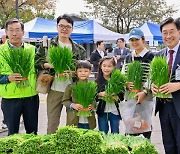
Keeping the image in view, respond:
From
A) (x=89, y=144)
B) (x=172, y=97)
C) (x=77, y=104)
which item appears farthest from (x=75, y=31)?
(x=89, y=144)

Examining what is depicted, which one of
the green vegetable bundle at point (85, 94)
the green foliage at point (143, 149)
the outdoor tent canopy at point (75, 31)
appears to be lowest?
the green foliage at point (143, 149)

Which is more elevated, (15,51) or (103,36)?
(103,36)

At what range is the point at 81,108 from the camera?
3195 millimetres

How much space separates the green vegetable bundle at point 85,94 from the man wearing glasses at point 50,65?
0.65 feet

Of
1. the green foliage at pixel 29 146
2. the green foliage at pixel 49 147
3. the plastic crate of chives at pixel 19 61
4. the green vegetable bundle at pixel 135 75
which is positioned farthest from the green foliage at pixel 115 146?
the plastic crate of chives at pixel 19 61

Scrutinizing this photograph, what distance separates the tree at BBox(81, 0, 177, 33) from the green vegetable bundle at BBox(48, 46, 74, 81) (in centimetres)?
3279

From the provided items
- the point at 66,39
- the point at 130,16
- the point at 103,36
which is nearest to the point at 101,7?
the point at 130,16

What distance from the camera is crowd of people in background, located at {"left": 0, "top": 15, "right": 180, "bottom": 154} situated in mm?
2967

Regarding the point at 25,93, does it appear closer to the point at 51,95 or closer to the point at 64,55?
the point at 51,95

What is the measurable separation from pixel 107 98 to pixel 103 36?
890 cm

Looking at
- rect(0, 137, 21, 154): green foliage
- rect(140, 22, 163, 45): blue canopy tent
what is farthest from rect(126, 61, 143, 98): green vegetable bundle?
rect(140, 22, 163, 45): blue canopy tent

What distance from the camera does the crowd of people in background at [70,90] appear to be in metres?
2.97

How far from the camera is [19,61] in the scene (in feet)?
9.93

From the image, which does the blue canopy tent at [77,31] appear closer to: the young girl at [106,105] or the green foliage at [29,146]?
the young girl at [106,105]
